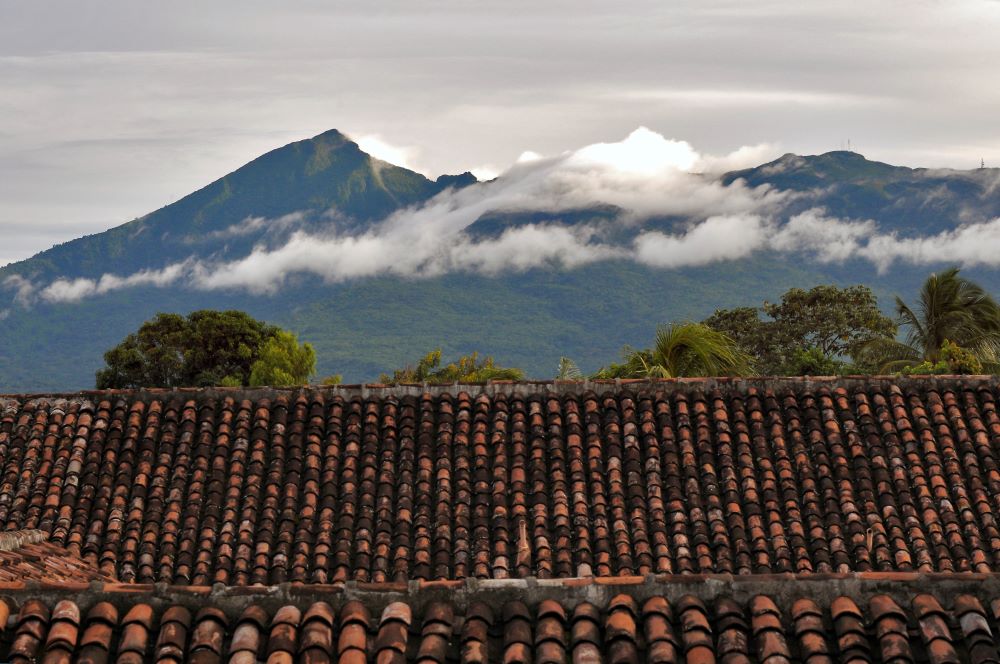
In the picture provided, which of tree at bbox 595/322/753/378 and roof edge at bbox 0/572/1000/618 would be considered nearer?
roof edge at bbox 0/572/1000/618

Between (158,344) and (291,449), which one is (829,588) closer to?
(291,449)

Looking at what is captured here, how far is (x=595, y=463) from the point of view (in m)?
13.8

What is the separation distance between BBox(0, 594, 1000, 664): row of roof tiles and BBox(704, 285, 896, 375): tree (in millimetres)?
49403

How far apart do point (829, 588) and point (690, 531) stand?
468 centimetres

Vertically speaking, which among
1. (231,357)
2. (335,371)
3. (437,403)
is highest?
(437,403)

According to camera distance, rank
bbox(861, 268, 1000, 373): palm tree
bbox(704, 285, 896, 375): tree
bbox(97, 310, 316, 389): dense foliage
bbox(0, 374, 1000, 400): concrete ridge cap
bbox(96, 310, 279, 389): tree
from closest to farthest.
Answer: bbox(0, 374, 1000, 400): concrete ridge cap
bbox(861, 268, 1000, 373): palm tree
bbox(97, 310, 316, 389): dense foliage
bbox(96, 310, 279, 389): tree
bbox(704, 285, 896, 375): tree

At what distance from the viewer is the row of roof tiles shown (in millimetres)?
7867

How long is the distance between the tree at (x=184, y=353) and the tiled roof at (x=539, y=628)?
44.7m

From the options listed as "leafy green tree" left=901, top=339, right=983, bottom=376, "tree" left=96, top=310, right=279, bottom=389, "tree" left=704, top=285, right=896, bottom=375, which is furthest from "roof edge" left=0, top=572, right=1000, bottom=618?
"tree" left=704, top=285, right=896, bottom=375

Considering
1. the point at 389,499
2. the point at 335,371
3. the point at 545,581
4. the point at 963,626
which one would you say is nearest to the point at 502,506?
the point at 389,499

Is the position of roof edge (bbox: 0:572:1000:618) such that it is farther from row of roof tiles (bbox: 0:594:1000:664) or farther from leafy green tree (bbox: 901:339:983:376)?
→ leafy green tree (bbox: 901:339:983:376)

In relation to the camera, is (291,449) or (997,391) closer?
(291,449)

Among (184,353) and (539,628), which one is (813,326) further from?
(539,628)

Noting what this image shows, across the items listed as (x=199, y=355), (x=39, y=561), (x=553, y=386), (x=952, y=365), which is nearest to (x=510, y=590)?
(x=39, y=561)
